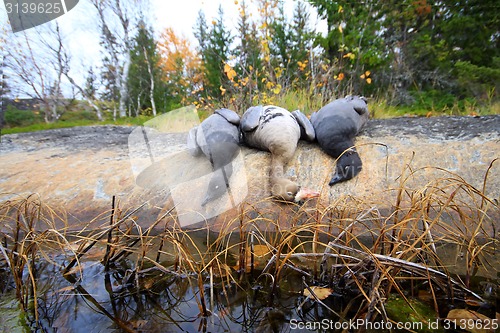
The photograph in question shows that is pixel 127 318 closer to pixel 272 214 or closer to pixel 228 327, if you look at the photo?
pixel 228 327

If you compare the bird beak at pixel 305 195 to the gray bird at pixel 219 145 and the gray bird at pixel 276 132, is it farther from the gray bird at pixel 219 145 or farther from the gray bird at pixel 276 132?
the gray bird at pixel 219 145

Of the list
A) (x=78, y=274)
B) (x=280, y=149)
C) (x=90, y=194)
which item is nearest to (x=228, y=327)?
(x=78, y=274)

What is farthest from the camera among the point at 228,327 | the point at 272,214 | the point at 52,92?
the point at 52,92

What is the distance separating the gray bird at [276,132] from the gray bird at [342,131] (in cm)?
13

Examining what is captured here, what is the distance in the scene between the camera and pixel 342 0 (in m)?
6.79

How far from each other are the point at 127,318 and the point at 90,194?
150cm

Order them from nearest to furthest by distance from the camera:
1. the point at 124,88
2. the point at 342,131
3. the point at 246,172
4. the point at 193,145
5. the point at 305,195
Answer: the point at 305,195 < the point at 342,131 < the point at 246,172 < the point at 193,145 < the point at 124,88

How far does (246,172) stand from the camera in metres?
2.16

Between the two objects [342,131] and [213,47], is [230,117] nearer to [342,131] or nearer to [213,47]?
[342,131]

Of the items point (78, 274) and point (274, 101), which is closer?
point (78, 274)

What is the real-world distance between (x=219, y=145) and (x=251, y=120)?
328 millimetres

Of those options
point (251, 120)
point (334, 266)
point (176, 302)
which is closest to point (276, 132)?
point (251, 120)

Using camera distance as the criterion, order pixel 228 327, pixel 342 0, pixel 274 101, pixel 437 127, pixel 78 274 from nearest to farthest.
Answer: pixel 228 327
pixel 78 274
pixel 437 127
pixel 274 101
pixel 342 0

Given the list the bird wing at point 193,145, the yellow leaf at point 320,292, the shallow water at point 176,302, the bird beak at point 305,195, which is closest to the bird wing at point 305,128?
the bird beak at point 305,195
